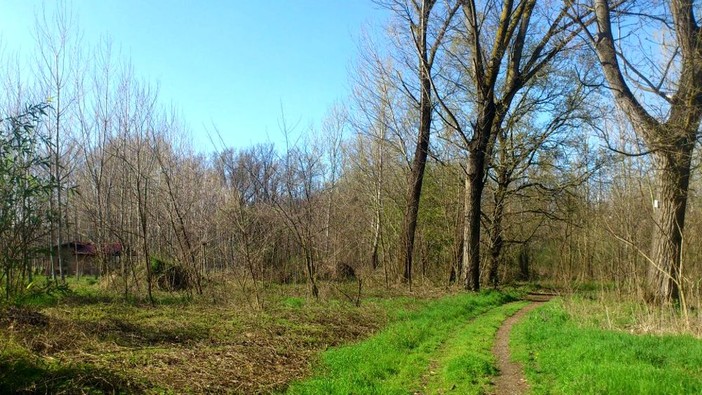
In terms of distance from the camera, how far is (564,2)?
1398 centimetres

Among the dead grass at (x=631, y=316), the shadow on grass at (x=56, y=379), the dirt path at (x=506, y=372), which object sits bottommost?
the dirt path at (x=506, y=372)

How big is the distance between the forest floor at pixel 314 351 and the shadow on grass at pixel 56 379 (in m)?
0.01

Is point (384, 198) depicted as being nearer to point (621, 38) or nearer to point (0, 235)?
point (621, 38)

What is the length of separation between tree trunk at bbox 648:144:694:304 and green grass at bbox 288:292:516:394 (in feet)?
13.1

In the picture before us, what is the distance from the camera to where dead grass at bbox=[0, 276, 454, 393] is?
5.56 meters

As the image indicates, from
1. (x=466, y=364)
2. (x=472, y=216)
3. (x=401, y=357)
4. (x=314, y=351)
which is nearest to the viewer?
(x=466, y=364)

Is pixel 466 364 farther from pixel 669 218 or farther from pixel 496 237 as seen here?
pixel 496 237

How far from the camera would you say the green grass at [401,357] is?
641cm

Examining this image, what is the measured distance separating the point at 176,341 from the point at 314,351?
2254mm

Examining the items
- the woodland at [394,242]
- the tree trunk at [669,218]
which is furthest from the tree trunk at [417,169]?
the tree trunk at [669,218]

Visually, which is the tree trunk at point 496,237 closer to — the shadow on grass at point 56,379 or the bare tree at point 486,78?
the bare tree at point 486,78

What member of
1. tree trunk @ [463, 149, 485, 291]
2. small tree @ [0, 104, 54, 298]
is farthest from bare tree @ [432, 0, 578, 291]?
small tree @ [0, 104, 54, 298]

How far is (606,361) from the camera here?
648 centimetres

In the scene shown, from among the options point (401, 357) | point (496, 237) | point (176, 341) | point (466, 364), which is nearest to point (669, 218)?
point (466, 364)
